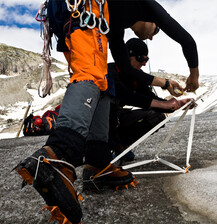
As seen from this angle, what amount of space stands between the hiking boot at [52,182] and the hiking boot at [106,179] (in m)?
0.63

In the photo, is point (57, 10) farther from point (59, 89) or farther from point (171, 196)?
point (59, 89)

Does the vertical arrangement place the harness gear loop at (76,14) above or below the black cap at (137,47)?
above

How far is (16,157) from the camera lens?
362cm

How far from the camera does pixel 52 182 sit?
3.47 ft

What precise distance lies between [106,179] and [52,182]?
0.79m

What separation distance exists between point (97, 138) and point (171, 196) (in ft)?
2.35

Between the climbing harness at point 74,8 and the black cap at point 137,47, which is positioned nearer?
the climbing harness at point 74,8

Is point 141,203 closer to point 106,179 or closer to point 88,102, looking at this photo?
point 106,179

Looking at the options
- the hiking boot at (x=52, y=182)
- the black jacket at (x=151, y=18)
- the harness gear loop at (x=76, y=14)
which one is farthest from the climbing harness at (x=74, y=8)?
the hiking boot at (x=52, y=182)

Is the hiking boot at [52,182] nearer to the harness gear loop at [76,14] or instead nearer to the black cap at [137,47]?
the harness gear loop at [76,14]

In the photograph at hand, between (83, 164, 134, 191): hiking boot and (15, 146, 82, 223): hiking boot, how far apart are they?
634mm

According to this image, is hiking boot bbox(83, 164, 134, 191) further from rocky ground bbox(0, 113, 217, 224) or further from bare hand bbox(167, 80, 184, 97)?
bare hand bbox(167, 80, 184, 97)

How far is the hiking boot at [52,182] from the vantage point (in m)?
1.05

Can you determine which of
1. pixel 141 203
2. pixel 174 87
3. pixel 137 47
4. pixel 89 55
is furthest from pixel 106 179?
pixel 137 47
